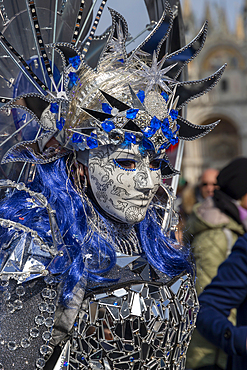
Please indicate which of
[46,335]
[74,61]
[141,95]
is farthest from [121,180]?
[46,335]

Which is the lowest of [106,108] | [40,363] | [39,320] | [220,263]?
[220,263]

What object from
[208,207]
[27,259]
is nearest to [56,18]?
[27,259]

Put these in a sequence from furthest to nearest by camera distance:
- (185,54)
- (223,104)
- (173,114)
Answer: (223,104) < (185,54) < (173,114)

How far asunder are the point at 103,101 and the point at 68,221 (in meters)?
0.40

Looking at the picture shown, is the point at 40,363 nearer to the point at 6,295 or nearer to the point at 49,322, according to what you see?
the point at 49,322

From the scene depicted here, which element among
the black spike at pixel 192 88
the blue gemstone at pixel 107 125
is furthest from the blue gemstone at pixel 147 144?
the black spike at pixel 192 88

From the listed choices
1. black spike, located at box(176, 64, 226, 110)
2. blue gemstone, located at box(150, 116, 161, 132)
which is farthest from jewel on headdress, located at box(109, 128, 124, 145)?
black spike, located at box(176, 64, 226, 110)

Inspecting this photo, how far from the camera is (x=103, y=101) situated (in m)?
1.29

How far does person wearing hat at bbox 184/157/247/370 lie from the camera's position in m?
2.30

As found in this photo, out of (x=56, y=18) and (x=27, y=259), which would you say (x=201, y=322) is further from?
(x=56, y=18)

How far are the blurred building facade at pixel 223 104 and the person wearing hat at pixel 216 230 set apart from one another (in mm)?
16807

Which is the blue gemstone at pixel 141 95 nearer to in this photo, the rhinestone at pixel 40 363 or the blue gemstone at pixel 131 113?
the blue gemstone at pixel 131 113

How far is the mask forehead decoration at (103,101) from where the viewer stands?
126 cm

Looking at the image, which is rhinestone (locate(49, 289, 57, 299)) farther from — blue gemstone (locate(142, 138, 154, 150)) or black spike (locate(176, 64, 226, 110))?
black spike (locate(176, 64, 226, 110))
